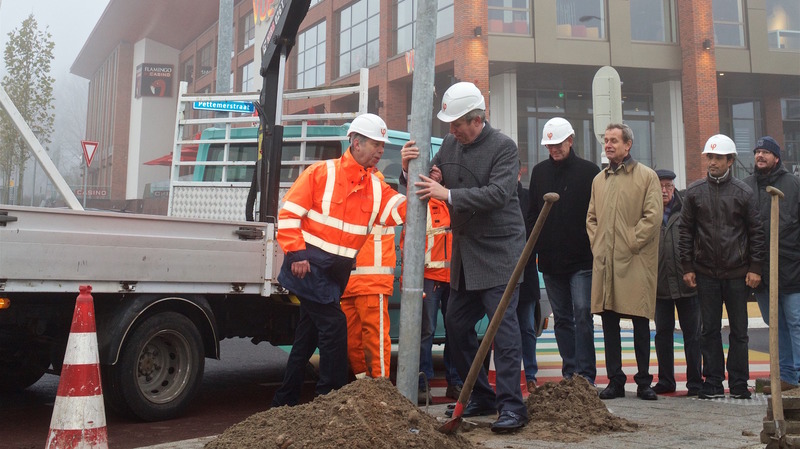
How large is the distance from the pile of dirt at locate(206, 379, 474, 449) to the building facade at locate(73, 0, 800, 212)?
76.3 feet

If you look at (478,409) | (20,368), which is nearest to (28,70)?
(20,368)

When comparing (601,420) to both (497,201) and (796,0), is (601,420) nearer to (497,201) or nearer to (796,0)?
(497,201)

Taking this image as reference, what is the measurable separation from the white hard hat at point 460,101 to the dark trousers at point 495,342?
109cm

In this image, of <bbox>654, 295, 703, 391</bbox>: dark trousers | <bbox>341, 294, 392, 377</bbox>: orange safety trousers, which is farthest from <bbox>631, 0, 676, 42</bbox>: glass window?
<bbox>341, 294, 392, 377</bbox>: orange safety trousers

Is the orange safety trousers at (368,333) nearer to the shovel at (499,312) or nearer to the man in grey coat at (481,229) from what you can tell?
the man in grey coat at (481,229)

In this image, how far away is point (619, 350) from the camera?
6.61 m

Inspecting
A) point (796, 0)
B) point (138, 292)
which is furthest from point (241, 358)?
point (796, 0)

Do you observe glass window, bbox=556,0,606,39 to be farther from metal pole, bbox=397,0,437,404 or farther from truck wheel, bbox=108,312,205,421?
metal pole, bbox=397,0,437,404

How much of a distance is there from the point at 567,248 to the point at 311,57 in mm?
32519

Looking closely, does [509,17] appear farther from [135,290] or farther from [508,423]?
[508,423]

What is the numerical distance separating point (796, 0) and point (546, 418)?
31933mm

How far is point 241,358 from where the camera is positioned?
375 inches

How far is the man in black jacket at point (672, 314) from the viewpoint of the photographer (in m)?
6.86

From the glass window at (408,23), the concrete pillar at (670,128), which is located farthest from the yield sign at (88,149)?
the concrete pillar at (670,128)
